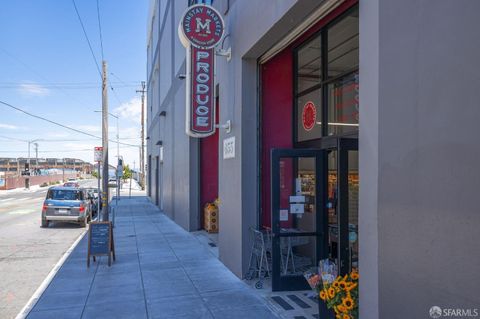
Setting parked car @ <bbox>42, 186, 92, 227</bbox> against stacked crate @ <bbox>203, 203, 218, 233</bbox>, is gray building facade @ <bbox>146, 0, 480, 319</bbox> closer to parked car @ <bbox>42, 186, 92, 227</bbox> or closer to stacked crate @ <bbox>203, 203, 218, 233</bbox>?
stacked crate @ <bbox>203, 203, 218, 233</bbox>

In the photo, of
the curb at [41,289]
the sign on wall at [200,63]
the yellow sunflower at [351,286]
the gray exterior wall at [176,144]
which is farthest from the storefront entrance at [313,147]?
the gray exterior wall at [176,144]

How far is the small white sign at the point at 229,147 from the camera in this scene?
779 cm

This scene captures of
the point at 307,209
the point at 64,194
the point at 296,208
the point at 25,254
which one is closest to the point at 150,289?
the point at 296,208

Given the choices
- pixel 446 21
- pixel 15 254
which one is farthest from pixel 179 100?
pixel 446 21

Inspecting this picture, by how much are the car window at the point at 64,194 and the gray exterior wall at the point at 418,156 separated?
15028mm

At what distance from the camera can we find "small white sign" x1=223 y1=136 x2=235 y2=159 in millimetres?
7793

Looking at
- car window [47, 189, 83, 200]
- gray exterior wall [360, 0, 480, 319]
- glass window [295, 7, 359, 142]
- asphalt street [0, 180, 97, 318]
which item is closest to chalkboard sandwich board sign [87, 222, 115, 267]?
asphalt street [0, 180, 97, 318]

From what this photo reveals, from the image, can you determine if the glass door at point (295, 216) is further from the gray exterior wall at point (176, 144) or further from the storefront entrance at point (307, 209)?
the gray exterior wall at point (176, 144)

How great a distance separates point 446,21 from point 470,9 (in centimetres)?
18

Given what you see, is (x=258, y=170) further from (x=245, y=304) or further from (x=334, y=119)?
(x=245, y=304)

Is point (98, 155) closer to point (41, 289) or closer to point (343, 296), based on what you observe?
point (41, 289)

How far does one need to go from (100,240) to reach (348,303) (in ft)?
20.3

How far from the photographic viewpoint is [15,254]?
991 cm

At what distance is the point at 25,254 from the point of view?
9.94m
